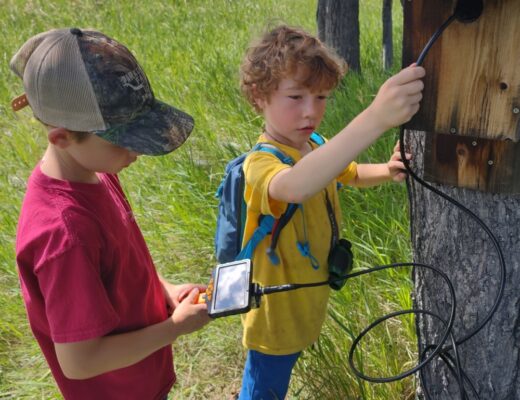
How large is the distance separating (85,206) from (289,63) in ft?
2.30

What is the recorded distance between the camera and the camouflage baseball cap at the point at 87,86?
119 cm

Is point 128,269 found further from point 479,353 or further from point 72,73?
point 479,353

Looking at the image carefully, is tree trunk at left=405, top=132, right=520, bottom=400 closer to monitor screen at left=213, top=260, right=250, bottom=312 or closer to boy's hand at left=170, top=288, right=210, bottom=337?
monitor screen at left=213, top=260, right=250, bottom=312

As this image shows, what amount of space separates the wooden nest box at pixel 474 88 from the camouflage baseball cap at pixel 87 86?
0.61 meters

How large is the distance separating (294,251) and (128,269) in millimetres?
495

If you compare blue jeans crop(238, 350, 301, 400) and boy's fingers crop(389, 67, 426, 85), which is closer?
boy's fingers crop(389, 67, 426, 85)

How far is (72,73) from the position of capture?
1.19m

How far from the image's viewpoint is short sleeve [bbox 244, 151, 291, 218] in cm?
141

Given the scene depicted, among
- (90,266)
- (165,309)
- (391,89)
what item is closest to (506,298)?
(391,89)

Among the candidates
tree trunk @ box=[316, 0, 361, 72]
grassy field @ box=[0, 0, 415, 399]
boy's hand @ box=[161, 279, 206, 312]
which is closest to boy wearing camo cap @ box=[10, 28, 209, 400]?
boy's hand @ box=[161, 279, 206, 312]

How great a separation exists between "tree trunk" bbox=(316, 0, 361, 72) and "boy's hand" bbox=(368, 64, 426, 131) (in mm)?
3820

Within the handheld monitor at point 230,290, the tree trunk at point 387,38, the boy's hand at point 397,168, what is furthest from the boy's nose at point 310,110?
the tree trunk at point 387,38

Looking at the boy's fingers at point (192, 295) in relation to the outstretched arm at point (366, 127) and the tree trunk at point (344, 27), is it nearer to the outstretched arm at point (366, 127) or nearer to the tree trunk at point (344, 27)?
the outstretched arm at point (366, 127)

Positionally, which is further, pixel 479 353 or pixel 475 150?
pixel 479 353
